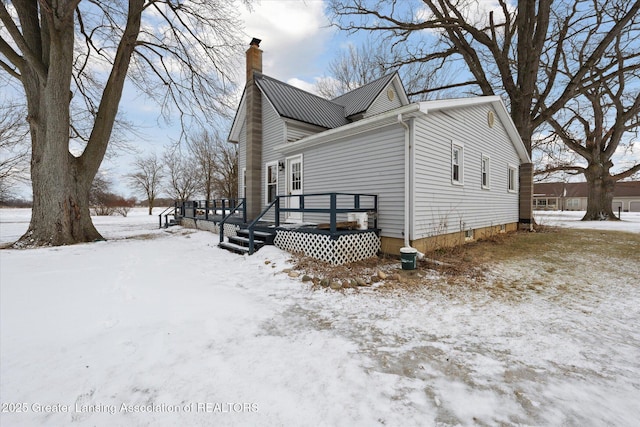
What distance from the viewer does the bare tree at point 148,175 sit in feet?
115

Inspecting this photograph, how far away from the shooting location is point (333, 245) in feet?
21.5

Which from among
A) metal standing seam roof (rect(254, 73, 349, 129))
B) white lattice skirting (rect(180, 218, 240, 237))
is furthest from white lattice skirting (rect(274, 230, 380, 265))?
metal standing seam roof (rect(254, 73, 349, 129))

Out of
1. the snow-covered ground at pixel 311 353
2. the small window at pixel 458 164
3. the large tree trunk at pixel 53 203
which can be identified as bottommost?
the snow-covered ground at pixel 311 353

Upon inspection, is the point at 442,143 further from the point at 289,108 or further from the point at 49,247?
the point at 49,247

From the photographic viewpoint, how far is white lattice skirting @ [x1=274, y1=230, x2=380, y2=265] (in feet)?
21.7

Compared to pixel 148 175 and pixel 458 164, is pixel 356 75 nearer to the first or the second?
pixel 458 164

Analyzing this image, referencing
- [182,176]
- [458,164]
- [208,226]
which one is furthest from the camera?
[182,176]

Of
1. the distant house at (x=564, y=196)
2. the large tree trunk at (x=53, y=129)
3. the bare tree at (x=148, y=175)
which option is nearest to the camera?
the large tree trunk at (x=53, y=129)

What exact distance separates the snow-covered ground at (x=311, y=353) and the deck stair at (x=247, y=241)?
9.53 feet

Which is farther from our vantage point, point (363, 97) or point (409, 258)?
point (363, 97)

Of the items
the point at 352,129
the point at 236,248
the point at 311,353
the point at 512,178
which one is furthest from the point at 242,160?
the point at 512,178

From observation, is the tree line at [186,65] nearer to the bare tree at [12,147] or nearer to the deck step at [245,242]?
the bare tree at [12,147]

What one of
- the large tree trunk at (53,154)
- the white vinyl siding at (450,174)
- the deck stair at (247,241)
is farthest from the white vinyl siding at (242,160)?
the white vinyl siding at (450,174)

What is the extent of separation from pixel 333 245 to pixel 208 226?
9280 mm
